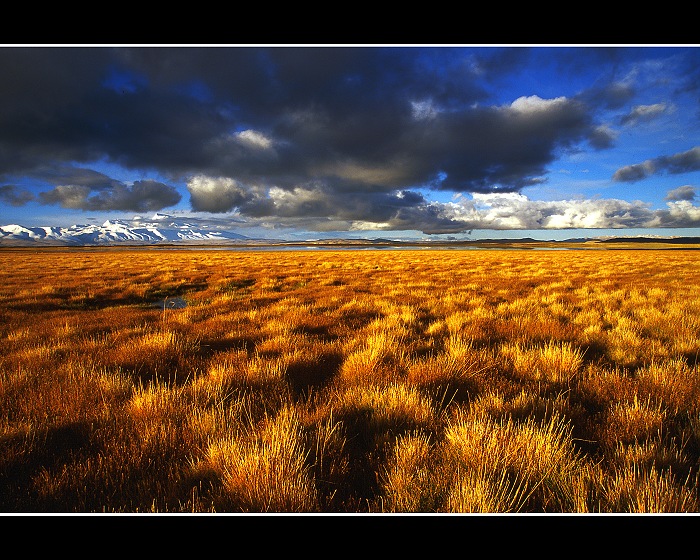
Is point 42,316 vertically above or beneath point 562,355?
beneath

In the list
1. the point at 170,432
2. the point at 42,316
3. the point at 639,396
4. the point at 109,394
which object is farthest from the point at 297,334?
the point at 42,316

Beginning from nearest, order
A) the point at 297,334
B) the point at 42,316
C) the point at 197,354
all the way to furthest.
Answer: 1. the point at 197,354
2. the point at 297,334
3. the point at 42,316

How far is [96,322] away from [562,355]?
35.7ft

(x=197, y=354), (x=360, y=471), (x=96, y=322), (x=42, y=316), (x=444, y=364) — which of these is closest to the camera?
(x=360, y=471)

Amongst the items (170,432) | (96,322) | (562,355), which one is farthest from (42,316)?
(562,355)

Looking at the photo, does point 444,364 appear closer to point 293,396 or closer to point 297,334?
point 293,396

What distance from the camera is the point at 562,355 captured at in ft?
16.5

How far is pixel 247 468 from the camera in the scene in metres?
2.41

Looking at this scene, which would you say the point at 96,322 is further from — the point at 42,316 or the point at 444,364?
the point at 444,364

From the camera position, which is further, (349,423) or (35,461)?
(349,423)
